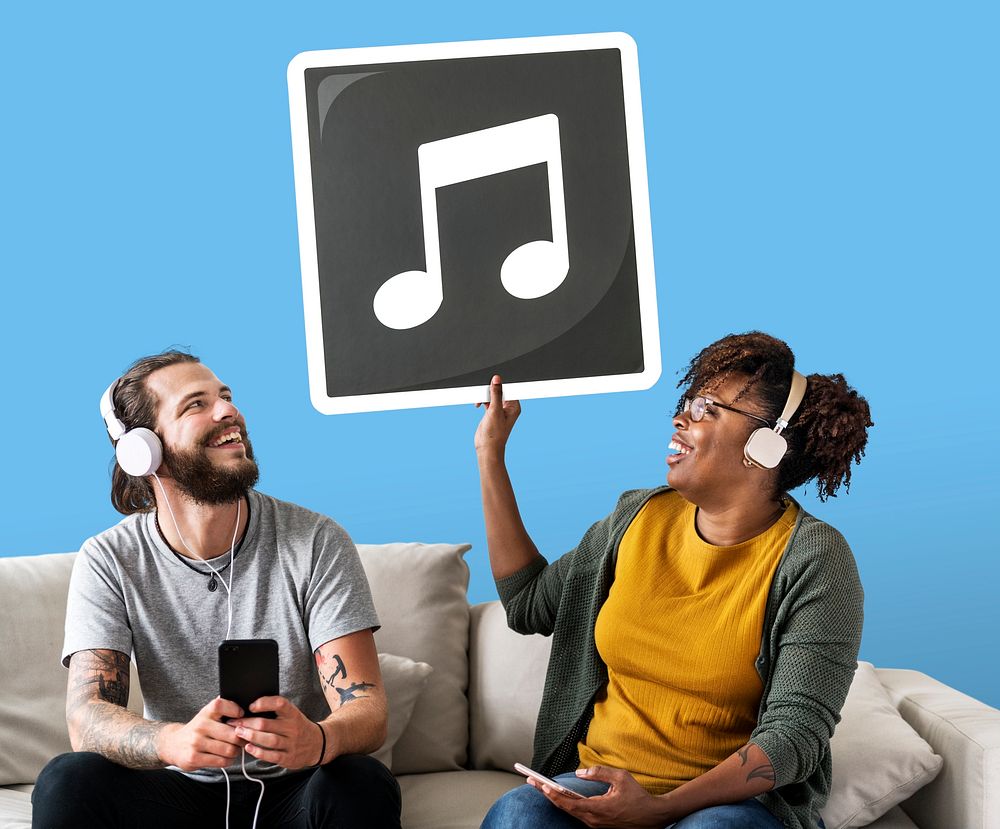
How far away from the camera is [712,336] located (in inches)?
114

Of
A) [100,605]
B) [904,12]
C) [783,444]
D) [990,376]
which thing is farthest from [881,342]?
[100,605]

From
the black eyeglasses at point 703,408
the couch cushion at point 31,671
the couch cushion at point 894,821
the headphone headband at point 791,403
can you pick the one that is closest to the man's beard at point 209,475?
the couch cushion at point 31,671

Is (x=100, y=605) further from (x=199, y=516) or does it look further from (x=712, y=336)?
(x=712, y=336)

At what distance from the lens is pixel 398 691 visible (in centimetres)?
229

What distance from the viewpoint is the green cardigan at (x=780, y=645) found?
69.2 inches

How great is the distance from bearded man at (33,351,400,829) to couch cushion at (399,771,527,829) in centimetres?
32


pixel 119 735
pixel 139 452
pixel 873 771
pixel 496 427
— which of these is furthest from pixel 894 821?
pixel 139 452

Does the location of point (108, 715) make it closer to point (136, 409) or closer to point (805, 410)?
point (136, 409)

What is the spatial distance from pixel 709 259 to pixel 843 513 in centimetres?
71

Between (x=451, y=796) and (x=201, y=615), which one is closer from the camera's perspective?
(x=201, y=615)

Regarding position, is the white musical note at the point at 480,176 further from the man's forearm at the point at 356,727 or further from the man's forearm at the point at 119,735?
the man's forearm at the point at 119,735

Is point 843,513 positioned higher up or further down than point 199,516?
further down

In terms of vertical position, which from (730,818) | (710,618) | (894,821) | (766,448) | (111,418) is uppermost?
(111,418)

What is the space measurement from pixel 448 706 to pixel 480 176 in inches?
42.4
